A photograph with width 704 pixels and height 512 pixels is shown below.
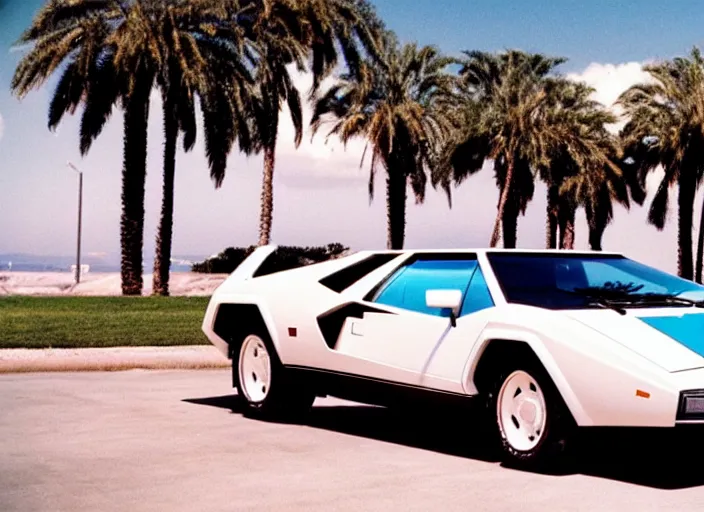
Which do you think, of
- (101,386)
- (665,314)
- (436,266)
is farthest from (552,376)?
(101,386)

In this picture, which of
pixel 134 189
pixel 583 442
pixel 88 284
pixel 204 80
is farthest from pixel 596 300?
pixel 88 284

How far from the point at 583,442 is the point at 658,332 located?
2.68 feet

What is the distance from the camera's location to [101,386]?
41.5ft

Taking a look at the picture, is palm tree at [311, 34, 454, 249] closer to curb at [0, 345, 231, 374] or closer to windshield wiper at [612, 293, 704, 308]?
curb at [0, 345, 231, 374]

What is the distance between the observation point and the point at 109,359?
15461 mm

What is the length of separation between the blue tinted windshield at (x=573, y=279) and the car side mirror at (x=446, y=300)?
1.12ft

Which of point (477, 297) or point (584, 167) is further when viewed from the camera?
point (584, 167)

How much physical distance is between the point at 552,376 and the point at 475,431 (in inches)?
85.4

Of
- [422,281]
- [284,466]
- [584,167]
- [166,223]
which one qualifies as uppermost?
[584,167]

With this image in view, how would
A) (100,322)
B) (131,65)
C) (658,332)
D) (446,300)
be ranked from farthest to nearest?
(131,65) → (100,322) → (446,300) → (658,332)

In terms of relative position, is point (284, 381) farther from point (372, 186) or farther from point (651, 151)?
point (651, 151)

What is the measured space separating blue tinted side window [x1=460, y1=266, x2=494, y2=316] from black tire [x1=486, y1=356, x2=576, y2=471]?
0.53 m

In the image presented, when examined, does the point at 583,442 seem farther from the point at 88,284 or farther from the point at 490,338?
the point at 88,284

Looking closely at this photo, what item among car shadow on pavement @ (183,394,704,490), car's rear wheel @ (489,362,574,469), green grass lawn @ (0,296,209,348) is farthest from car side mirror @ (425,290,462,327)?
green grass lawn @ (0,296,209,348)
